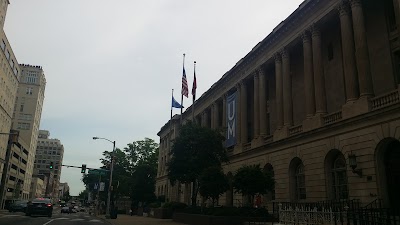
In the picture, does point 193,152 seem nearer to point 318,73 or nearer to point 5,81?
point 318,73

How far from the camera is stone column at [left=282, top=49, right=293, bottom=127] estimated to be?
34500 mm

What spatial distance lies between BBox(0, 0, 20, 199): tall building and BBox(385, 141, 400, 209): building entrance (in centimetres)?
7388

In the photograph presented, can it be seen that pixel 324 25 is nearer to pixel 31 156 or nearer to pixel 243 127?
pixel 243 127

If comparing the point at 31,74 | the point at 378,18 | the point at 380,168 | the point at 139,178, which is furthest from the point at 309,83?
the point at 31,74

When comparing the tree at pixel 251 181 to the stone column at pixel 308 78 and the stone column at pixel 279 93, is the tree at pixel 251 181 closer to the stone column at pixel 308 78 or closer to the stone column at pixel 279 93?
the stone column at pixel 308 78

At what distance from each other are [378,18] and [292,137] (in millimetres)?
11455

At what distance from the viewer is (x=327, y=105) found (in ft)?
106

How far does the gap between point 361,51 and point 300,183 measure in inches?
469

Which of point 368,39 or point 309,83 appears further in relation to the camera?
point 309,83

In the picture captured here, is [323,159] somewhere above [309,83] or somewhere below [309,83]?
below

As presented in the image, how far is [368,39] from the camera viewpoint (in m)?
28.8

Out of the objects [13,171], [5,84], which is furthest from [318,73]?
[13,171]

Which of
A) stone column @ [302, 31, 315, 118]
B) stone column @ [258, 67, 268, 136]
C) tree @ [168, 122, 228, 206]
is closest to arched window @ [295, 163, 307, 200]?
stone column @ [302, 31, 315, 118]

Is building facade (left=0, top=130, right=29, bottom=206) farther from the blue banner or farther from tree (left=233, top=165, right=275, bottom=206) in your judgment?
tree (left=233, top=165, right=275, bottom=206)
